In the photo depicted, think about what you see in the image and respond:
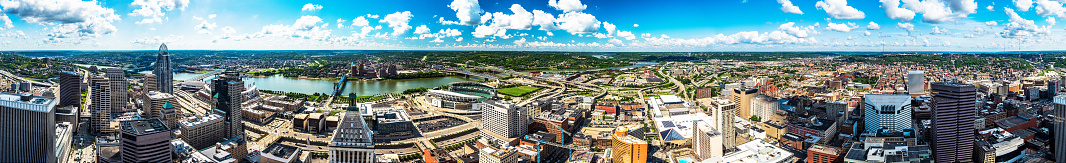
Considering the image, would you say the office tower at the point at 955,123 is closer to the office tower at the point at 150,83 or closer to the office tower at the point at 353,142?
the office tower at the point at 353,142

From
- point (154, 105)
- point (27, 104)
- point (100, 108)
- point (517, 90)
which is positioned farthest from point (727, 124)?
point (154, 105)

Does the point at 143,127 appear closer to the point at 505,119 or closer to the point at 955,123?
the point at 505,119

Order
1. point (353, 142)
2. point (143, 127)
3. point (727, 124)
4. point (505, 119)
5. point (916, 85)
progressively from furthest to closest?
point (916, 85)
point (505, 119)
point (727, 124)
point (143, 127)
point (353, 142)

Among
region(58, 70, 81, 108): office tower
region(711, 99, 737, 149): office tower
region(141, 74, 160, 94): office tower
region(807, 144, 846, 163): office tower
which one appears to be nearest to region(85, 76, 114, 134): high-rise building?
region(58, 70, 81, 108): office tower

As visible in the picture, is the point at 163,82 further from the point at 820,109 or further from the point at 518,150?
the point at 820,109

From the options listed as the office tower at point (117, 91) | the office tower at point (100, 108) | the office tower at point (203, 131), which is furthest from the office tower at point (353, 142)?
the office tower at point (117, 91)

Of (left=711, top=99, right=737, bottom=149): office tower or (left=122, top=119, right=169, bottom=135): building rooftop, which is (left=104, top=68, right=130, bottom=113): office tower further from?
(left=711, top=99, right=737, bottom=149): office tower
